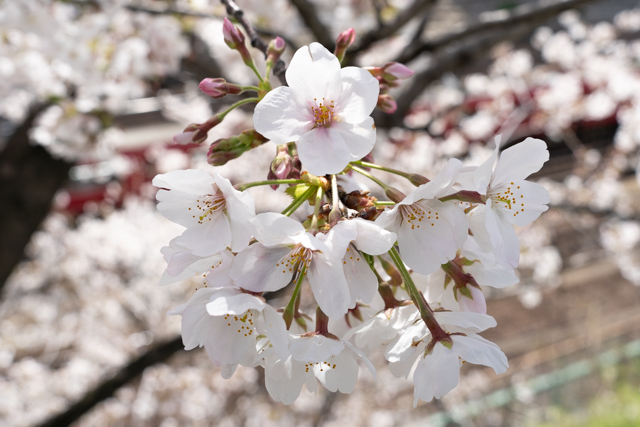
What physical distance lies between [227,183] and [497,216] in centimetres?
38

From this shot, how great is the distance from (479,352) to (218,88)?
61 cm

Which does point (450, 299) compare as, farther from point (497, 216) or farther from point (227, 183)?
point (227, 183)

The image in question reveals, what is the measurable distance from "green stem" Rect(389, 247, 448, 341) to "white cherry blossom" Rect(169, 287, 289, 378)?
7.4 inches

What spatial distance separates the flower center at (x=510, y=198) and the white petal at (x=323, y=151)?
8.9 inches

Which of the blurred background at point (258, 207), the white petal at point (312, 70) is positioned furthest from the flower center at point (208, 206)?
the blurred background at point (258, 207)

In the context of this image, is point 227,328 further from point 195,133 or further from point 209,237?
point 195,133

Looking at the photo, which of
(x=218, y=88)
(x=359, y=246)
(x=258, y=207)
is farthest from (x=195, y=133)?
(x=258, y=207)

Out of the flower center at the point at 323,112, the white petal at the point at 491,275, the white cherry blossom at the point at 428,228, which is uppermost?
the flower center at the point at 323,112

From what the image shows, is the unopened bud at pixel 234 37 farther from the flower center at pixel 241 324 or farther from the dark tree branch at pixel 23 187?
the dark tree branch at pixel 23 187

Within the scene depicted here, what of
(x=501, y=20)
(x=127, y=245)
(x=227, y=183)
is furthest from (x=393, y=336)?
(x=127, y=245)

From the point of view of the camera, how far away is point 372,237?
0.60 metres

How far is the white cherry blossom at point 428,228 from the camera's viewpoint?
2.08ft

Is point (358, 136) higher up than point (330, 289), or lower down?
higher up

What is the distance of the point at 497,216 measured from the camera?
650 millimetres
